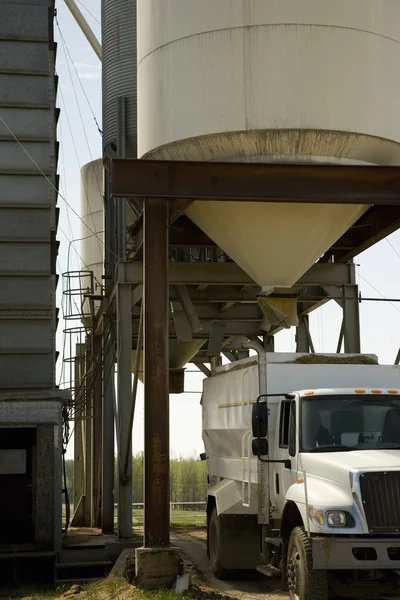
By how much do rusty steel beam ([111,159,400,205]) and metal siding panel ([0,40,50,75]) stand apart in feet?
27.0

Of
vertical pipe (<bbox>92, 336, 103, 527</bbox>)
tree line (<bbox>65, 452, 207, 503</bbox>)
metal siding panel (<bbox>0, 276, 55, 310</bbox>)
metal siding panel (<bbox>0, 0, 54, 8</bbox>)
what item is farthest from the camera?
tree line (<bbox>65, 452, 207, 503</bbox>)

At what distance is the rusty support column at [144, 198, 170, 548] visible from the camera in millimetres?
14688

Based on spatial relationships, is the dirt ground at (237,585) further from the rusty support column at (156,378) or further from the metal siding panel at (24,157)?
the metal siding panel at (24,157)

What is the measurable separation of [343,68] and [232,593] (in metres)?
7.88

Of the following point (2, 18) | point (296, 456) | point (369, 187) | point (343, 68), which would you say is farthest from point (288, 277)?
point (2, 18)

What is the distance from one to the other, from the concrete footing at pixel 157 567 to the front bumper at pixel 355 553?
379 cm

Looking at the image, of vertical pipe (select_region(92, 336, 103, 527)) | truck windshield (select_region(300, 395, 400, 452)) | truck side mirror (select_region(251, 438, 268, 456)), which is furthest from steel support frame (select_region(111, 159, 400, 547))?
vertical pipe (select_region(92, 336, 103, 527))

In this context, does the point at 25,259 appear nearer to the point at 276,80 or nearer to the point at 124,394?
the point at 124,394

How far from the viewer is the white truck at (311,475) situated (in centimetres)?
1091

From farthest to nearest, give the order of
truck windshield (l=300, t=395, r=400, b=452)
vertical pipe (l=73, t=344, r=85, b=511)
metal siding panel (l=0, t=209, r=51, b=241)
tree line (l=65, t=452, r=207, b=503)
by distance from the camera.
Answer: tree line (l=65, t=452, r=207, b=503), vertical pipe (l=73, t=344, r=85, b=511), metal siding panel (l=0, t=209, r=51, b=241), truck windshield (l=300, t=395, r=400, b=452)

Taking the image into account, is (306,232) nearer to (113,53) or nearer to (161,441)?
(161,441)

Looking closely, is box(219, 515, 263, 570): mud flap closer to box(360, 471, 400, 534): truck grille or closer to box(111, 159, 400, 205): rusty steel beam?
box(360, 471, 400, 534): truck grille

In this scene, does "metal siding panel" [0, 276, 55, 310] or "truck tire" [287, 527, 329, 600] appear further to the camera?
"metal siding panel" [0, 276, 55, 310]

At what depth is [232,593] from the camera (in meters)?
14.0
